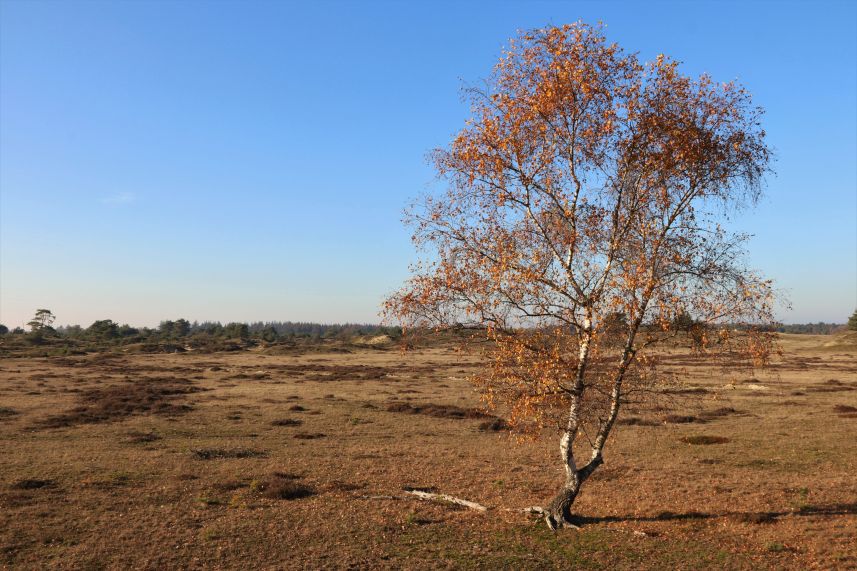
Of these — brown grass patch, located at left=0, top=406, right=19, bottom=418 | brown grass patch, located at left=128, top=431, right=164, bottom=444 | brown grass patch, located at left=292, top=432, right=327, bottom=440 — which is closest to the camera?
brown grass patch, located at left=128, top=431, right=164, bottom=444

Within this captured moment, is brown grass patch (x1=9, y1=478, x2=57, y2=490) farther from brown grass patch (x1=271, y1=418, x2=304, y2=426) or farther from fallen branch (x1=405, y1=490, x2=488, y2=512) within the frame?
brown grass patch (x1=271, y1=418, x2=304, y2=426)

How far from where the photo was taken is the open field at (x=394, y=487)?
14625 millimetres

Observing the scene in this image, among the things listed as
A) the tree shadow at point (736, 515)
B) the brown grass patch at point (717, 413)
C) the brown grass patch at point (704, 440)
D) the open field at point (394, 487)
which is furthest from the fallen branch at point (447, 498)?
the brown grass patch at point (717, 413)

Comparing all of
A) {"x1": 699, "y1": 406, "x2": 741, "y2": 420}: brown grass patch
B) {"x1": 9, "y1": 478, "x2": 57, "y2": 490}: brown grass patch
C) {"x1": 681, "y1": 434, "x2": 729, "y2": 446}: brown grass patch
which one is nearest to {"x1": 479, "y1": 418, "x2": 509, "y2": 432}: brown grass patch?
{"x1": 681, "y1": 434, "x2": 729, "y2": 446}: brown grass patch

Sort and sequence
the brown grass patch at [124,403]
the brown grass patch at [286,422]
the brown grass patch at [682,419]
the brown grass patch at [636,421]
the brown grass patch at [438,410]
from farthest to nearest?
the brown grass patch at [438,410] → the brown grass patch at [682,419] → the brown grass patch at [636,421] → the brown grass patch at [286,422] → the brown grass patch at [124,403]

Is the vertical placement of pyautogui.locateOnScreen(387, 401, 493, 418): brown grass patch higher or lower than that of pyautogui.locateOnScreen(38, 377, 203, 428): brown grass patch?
lower

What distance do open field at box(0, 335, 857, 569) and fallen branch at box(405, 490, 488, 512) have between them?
1.77ft

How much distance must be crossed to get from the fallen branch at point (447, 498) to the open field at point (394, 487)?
539 mm

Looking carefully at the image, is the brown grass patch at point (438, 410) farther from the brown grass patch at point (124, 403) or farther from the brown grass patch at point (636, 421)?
the brown grass patch at point (124, 403)

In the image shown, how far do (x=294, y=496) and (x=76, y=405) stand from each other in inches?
1190

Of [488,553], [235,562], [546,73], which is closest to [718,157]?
[546,73]

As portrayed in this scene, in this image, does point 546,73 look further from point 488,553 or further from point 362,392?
point 362,392

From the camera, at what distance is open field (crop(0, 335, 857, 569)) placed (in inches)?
576

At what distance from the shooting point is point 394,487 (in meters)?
21.7
